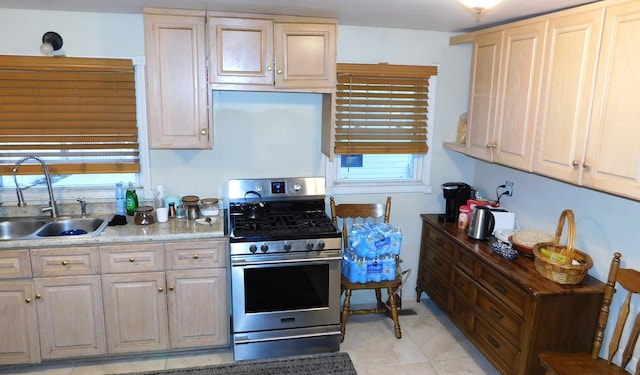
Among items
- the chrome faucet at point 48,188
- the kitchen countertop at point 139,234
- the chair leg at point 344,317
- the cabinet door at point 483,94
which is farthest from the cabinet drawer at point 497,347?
the chrome faucet at point 48,188

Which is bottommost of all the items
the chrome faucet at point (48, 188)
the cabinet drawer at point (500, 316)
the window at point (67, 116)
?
the cabinet drawer at point (500, 316)

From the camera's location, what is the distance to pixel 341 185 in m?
3.52

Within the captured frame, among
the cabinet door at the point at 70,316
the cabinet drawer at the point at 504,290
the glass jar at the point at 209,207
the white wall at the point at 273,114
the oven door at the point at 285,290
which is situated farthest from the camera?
the glass jar at the point at 209,207

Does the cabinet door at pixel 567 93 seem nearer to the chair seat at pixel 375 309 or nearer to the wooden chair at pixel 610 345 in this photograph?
the wooden chair at pixel 610 345

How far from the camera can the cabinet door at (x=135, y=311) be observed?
274cm

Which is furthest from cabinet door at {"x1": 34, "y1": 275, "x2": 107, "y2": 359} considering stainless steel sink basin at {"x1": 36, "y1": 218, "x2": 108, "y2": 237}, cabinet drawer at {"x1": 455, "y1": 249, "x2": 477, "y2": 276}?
cabinet drawer at {"x1": 455, "y1": 249, "x2": 477, "y2": 276}

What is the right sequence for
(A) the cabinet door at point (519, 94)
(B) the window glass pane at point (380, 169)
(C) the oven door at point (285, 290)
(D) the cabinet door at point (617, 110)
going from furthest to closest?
(B) the window glass pane at point (380, 169) < (C) the oven door at point (285, 290) < (A) the cabinet door at point (519, 94) < (D) the cabinet door at point (617, 110)

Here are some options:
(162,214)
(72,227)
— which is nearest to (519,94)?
(162,214)

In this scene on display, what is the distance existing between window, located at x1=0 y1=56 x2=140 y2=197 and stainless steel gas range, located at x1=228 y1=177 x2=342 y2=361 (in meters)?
1.00

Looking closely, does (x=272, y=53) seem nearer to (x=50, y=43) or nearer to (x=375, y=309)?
(x=50, y=43)

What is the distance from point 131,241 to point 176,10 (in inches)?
57.1

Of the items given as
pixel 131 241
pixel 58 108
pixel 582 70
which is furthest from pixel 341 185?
pixel 58 108

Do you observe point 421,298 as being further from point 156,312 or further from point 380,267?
point 156,312

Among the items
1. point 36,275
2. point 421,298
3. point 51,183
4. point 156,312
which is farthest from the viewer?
point 421,298
